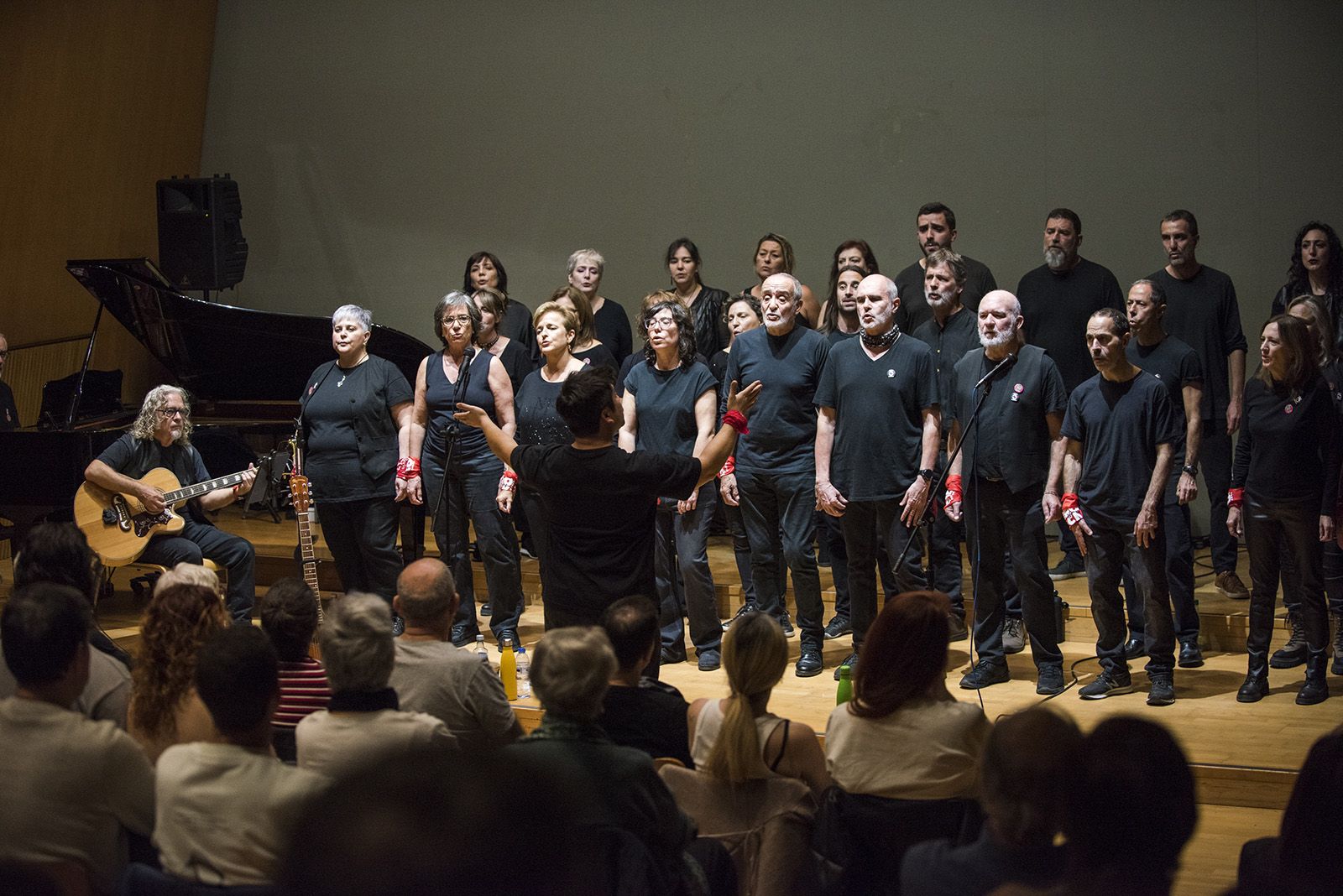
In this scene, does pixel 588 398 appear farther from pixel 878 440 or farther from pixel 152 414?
pixel 152 414

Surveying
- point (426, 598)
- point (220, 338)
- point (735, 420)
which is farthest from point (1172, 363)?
point (220, 338)

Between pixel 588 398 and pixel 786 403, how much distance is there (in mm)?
1796

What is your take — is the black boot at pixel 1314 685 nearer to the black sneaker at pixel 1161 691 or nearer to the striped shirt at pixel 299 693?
the black sneaker at pixel 1161 691

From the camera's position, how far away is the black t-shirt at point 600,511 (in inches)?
155

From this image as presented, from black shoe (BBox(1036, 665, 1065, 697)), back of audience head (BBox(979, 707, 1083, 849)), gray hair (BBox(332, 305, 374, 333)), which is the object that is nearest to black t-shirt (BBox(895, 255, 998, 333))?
black shoe (BBox(1036, 665, 1065, 697))

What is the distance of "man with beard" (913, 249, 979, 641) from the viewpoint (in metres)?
5.52

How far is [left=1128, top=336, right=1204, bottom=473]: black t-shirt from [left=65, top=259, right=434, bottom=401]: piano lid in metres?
3.47

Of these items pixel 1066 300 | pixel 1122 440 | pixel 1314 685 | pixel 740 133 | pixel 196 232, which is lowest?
pixel 1314 685

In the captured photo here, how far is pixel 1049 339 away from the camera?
20.8 feet

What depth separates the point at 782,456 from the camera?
219 inches

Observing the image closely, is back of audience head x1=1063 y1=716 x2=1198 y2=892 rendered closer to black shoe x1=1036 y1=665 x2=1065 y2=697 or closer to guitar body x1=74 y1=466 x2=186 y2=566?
black shoe x1=1036 y1=665 x2=1065 y2=697

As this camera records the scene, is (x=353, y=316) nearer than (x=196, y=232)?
Yes

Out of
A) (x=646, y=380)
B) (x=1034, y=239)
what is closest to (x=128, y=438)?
(x=646, y=380)

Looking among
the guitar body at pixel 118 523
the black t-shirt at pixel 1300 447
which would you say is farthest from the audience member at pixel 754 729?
the guitar body at pixel 118 523
